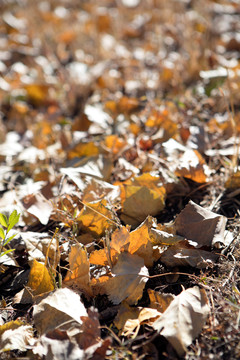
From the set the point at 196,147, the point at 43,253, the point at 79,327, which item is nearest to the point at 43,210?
the point at 43,253

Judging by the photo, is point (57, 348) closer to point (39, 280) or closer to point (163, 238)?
point (39, 280)

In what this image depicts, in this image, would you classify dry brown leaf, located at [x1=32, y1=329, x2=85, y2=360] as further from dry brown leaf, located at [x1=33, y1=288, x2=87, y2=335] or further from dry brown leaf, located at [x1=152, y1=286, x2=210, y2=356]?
dry brown leaf, located at [x1=152, y1=286, x2=210, y2=356]

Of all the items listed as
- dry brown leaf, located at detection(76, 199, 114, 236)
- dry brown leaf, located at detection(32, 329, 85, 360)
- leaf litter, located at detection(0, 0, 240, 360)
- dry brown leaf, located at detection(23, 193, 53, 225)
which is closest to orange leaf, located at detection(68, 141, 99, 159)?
leaf litter, located at detection(0, 0, 240, 360)

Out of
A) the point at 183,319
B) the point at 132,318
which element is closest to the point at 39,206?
the point at 132,318

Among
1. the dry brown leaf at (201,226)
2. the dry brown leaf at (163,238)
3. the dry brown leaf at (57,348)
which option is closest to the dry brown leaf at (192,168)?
the dry brown leaf at (201,226)

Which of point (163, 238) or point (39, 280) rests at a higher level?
point (163, 238)

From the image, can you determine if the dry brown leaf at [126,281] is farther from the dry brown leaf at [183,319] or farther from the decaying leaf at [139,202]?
the decaying leaf at [139,202]

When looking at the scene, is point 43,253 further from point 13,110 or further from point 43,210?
point 13,110
